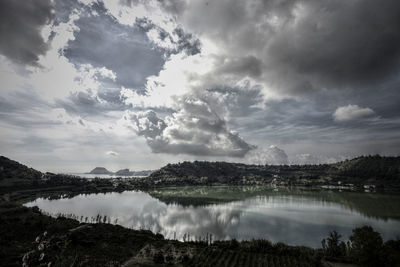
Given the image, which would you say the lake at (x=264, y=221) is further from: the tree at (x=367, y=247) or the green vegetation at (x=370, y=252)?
the tree at (x=367, y=247)

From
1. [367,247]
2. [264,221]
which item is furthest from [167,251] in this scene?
[264,221]

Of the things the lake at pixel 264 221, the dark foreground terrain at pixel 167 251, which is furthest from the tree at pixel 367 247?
the lake at pixel 264 221

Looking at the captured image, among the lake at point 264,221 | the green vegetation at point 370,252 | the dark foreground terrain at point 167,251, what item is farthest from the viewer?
the lake at point 264,221

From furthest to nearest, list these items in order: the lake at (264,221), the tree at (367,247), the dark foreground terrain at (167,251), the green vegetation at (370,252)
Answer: the lake at (264,221) → the dark foreground terrain at (167,251) → the tree at (367,247) → the green vegetation at (370,252)

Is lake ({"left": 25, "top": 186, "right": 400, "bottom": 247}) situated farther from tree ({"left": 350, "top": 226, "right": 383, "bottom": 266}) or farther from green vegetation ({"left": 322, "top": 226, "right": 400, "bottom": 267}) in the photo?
tree ({"left": 350, "top": 226, "right": 383, "bottom": 266})

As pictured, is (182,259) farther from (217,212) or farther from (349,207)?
(349,207)

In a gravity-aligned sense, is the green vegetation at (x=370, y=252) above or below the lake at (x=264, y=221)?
above

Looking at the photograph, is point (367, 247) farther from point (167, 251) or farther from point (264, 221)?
point (264, 221)

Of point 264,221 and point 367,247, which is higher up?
point 367,247

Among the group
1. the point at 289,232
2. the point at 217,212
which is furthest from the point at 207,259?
the point at 217,212

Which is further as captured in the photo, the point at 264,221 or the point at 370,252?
the point at 264,221

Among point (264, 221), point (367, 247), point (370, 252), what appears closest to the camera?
point (370, 252)

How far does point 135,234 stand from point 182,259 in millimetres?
35210

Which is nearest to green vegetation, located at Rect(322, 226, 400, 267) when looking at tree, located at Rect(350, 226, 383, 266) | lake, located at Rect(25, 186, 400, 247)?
tree, located at Rect(350, 226, 383, 266)
